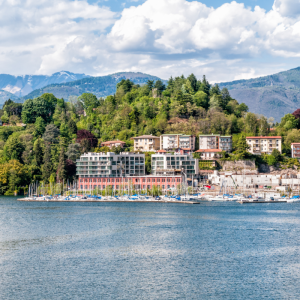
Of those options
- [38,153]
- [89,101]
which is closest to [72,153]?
[38,153]

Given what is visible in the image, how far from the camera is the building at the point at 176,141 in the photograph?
13288cm

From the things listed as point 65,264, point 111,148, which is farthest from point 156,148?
point 65,264

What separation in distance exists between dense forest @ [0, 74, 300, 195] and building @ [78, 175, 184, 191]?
236 inches

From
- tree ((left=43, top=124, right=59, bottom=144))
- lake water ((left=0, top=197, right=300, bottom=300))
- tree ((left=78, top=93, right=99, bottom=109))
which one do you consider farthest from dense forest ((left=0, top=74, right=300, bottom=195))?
lake water ((left=0, top=197, right=300, bottom=300))

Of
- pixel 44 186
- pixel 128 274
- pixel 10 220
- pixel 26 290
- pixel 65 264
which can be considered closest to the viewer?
pixel 26 290

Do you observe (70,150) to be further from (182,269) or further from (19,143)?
(182,269)

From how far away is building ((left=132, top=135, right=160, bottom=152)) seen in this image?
135 meters

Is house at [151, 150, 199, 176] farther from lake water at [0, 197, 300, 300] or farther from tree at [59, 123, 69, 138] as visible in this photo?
lake water at [0, 197, 300, 300]

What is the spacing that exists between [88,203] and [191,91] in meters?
62.9

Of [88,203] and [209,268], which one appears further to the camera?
[88,203]

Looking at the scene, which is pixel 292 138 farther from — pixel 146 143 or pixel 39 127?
pixel 39 127

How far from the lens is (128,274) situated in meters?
39.1

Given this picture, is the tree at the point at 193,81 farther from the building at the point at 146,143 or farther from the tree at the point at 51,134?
the tree at the point at 51,134

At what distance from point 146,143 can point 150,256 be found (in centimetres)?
9067
